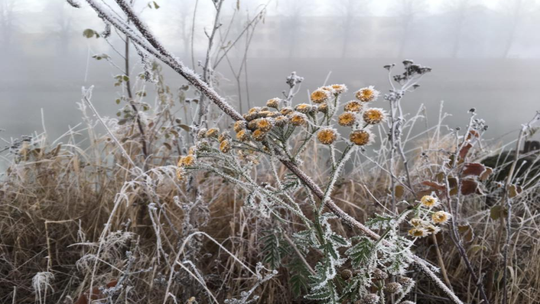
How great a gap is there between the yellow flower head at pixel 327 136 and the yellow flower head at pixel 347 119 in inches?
0.6

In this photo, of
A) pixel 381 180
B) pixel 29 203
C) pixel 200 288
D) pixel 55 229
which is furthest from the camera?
pixel 381 180

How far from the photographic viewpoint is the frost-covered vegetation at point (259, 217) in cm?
48

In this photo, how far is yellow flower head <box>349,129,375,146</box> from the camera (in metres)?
0.43

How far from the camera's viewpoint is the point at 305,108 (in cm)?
48

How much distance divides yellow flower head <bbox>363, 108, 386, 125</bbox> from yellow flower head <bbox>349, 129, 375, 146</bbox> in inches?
0.8

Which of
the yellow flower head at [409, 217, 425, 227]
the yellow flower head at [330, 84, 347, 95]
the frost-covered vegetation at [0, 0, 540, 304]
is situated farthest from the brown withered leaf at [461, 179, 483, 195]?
the yellow flower head at [330, 84, 347, 95]

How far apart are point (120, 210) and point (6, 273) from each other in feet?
1.29

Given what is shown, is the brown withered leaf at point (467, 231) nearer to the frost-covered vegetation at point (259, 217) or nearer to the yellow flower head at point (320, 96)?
the frost-covered vegetation at point (259, 217)

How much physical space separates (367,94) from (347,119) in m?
0.04

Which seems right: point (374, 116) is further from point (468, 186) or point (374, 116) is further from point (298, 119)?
point (468, 186)

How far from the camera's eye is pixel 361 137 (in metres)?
0.43

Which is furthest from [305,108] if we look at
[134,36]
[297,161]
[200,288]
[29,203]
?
[29,203]

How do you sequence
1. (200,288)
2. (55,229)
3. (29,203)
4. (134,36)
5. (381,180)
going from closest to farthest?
1. (134,36)
2. (200,288)
3. (55,229)
4. (29,203)
5. (381,180)

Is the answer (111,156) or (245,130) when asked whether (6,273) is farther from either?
(245,130)
